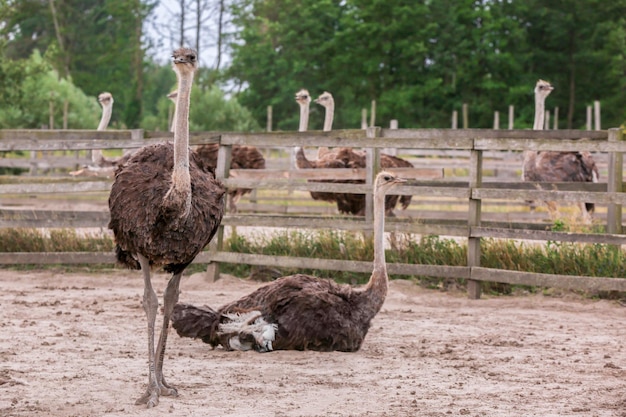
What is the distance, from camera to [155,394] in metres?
5.74

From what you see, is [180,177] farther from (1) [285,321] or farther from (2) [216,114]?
(2) [216,114]

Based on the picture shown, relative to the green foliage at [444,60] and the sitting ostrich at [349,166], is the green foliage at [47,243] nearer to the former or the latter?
the sitting ostrich at [349,166]

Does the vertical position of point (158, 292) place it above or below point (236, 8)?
below

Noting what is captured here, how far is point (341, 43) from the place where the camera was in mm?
42500

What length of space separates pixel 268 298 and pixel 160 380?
1.43 metres

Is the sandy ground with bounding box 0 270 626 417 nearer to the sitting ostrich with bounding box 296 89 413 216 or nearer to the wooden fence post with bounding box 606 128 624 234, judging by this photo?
the wooden fence post with bounding box 606 128 624 234

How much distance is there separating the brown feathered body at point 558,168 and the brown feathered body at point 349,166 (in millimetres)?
1422

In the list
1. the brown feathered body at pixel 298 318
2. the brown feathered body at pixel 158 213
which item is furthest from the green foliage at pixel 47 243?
the brown feathered body at pixel 158 213

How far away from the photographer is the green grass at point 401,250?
9.60m

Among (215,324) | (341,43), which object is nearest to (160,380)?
(215,324)

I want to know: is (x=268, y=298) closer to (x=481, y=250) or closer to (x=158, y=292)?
(x=158, y=292)

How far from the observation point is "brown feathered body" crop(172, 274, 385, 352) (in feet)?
23.3

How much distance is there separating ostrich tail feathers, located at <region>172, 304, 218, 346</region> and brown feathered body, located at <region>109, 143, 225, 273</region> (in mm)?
892

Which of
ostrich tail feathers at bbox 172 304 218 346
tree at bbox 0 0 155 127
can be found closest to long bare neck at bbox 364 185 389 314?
ostrich tail feathers at bbox 172 304 218 346
